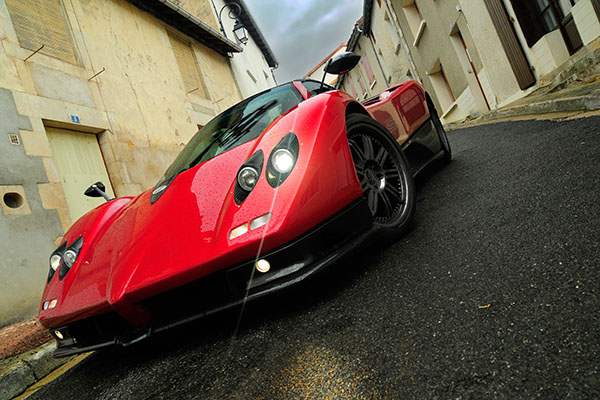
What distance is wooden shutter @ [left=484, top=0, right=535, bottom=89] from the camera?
747cm

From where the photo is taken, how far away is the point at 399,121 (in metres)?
2.98

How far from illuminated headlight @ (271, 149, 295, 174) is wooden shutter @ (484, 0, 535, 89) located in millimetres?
7781

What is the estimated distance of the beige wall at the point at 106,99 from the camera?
186 inches

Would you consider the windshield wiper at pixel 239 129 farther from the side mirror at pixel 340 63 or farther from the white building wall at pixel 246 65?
the white building wall at pixel 246 65

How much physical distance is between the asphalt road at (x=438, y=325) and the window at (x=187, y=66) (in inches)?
346

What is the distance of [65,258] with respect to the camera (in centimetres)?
205

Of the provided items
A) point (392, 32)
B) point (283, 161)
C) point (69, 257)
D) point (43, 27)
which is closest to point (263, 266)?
point (283, 161)

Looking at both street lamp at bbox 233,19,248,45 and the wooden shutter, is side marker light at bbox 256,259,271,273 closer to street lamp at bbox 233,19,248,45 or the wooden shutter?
the wooden shutter

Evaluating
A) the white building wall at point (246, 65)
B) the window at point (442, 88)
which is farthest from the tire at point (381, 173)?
the window at point (442, 88)

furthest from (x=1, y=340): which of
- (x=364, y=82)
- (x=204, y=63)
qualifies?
(x=364, y=82)

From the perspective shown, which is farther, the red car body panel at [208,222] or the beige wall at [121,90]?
the beige wall at [121,90]

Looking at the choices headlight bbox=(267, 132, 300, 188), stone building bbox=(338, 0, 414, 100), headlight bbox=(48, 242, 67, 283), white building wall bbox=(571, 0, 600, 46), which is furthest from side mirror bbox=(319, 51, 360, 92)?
stone building bbox=(338, 0, 414, 100)

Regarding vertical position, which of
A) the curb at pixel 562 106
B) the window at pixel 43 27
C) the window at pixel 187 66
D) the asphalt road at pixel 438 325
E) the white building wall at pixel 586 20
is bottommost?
the asphalt road at pixel 438 325

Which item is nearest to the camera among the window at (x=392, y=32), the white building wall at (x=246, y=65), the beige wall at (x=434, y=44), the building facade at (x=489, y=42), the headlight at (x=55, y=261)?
the headlight at (x=55, y=261)
